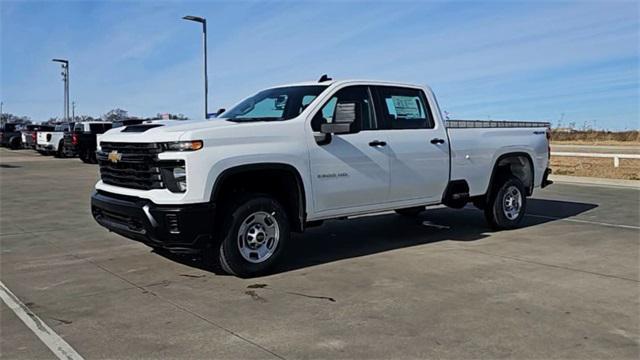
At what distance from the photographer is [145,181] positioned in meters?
6.04

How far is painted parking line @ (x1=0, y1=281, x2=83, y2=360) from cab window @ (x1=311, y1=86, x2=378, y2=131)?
3514 mm

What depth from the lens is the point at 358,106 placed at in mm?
7227

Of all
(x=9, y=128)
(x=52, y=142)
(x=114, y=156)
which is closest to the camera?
(x=114, y=156)

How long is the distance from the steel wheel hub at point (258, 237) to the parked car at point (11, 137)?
142 feet

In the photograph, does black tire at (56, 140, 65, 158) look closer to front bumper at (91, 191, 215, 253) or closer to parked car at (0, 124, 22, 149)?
parked car at (0, 124, 22, 149)

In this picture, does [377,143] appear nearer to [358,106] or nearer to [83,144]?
[358,106]

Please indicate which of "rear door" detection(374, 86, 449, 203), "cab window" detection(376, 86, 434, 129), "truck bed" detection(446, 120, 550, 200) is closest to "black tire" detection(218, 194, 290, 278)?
"rear door" detection(374, 86, 449, 203)

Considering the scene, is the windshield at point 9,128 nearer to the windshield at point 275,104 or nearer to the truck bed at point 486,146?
the windshield at point 275,104

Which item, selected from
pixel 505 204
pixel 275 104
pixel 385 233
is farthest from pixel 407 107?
pixel 505 204

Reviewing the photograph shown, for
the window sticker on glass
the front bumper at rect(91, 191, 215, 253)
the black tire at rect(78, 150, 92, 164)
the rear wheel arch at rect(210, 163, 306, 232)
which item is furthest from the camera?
the black tire at rect(78, 150, 92, 164)

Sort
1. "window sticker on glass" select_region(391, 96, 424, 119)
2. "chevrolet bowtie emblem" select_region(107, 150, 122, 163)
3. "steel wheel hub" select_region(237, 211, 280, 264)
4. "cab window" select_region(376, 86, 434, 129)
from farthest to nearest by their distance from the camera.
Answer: "window sticker on glass" select_region(391, 96, 424, 119) < "cab window" select_region(376, 86, 434, 129) < "chevrolet bowtie emblem" select_region(107, 150, 122, 163) < "steel wheel hub" select_region(237, 211, 280, 264)

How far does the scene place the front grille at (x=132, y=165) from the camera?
5895 mm

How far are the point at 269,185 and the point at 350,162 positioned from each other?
100 centimetres

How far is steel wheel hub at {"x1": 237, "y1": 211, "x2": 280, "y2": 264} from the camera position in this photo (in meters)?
6.21
